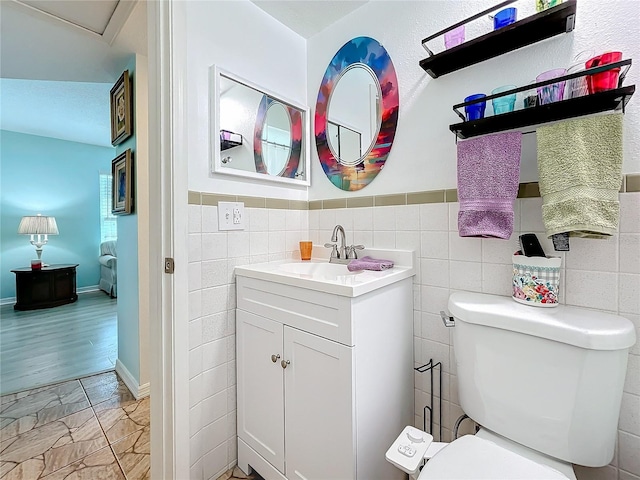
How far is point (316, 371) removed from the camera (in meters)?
1.02

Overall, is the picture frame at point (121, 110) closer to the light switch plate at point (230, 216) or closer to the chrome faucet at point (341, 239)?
the light switch plate at point (230, 216)

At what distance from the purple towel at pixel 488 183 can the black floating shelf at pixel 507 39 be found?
34 centimetres

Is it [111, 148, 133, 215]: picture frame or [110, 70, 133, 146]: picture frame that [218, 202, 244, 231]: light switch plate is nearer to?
[111, 148, 133, 215]: picture frame

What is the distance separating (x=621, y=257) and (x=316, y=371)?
1.01 m

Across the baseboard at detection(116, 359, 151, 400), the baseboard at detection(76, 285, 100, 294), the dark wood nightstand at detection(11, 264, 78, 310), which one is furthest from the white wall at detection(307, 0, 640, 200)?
the baseboard at detection(76, 285, 100, 294)

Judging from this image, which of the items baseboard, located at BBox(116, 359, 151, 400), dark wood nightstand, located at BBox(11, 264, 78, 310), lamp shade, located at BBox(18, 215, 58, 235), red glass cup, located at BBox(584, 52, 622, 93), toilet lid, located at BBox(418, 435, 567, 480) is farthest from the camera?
lamp shade, located at BBox(18, 215, 58, 235)

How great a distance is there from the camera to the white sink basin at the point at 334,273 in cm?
96

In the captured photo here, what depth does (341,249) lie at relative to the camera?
1.49 m

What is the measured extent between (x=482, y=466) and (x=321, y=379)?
490mm

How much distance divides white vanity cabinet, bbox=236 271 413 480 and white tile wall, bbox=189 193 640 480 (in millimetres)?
63

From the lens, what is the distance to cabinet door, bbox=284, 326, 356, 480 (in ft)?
3.08

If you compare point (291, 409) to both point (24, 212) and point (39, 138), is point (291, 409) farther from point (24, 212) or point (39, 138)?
point (39, 138)

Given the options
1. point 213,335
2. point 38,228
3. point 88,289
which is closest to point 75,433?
point 213,335

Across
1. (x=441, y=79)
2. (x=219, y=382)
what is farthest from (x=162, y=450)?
(x=441, y=79)
